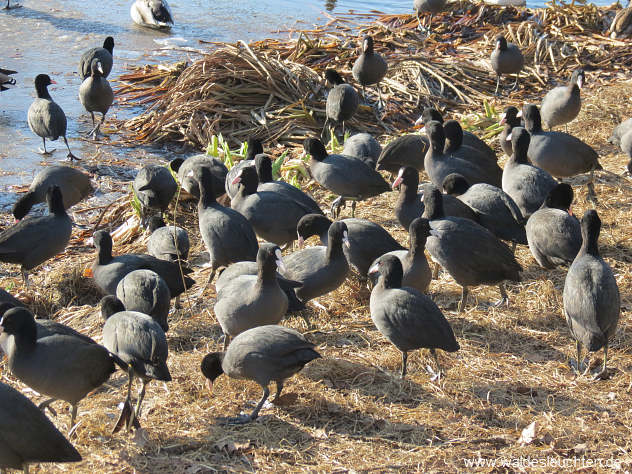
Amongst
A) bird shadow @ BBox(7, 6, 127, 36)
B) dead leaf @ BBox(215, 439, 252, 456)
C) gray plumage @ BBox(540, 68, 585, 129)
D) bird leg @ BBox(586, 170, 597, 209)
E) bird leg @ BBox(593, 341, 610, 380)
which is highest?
bird shadow @ BBox(7, 6, 127, 36)

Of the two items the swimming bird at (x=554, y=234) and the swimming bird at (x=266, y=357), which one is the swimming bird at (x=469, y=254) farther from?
the swimming bird at (x=266, y=357)

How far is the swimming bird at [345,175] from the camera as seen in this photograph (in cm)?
723

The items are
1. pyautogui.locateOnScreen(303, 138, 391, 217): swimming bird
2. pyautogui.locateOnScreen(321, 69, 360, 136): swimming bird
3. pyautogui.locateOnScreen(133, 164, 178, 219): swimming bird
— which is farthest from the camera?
pyautogui.locateOnScreen(321, 69, 360, 136): swimming bird

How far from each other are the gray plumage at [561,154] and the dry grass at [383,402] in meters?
1.46

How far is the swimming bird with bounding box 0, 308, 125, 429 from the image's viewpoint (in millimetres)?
4414

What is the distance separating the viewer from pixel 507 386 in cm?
486

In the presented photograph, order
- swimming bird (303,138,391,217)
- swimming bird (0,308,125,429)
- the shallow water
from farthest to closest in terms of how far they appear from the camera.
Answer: the shallow water
swimming bird (303,138,391,217)
swimming bird (0,308,125,429)

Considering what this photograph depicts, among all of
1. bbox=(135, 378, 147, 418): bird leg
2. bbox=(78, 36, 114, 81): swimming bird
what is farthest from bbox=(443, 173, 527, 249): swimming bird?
bbox=(78, 36, 114, 81): swimming bird

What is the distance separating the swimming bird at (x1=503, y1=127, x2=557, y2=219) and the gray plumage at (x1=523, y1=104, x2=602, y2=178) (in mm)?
464

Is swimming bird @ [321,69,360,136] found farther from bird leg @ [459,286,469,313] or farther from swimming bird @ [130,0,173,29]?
swimming bird @ [130,0,173,29]

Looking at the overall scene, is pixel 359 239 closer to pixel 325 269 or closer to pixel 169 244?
pixel 325 269

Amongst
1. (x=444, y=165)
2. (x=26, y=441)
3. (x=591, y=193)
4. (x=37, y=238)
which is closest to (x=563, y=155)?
(x=591, y=193)

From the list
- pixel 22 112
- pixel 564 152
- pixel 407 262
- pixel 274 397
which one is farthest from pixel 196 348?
pixel 22 112

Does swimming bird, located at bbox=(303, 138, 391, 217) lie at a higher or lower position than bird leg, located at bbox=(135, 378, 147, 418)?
higher
